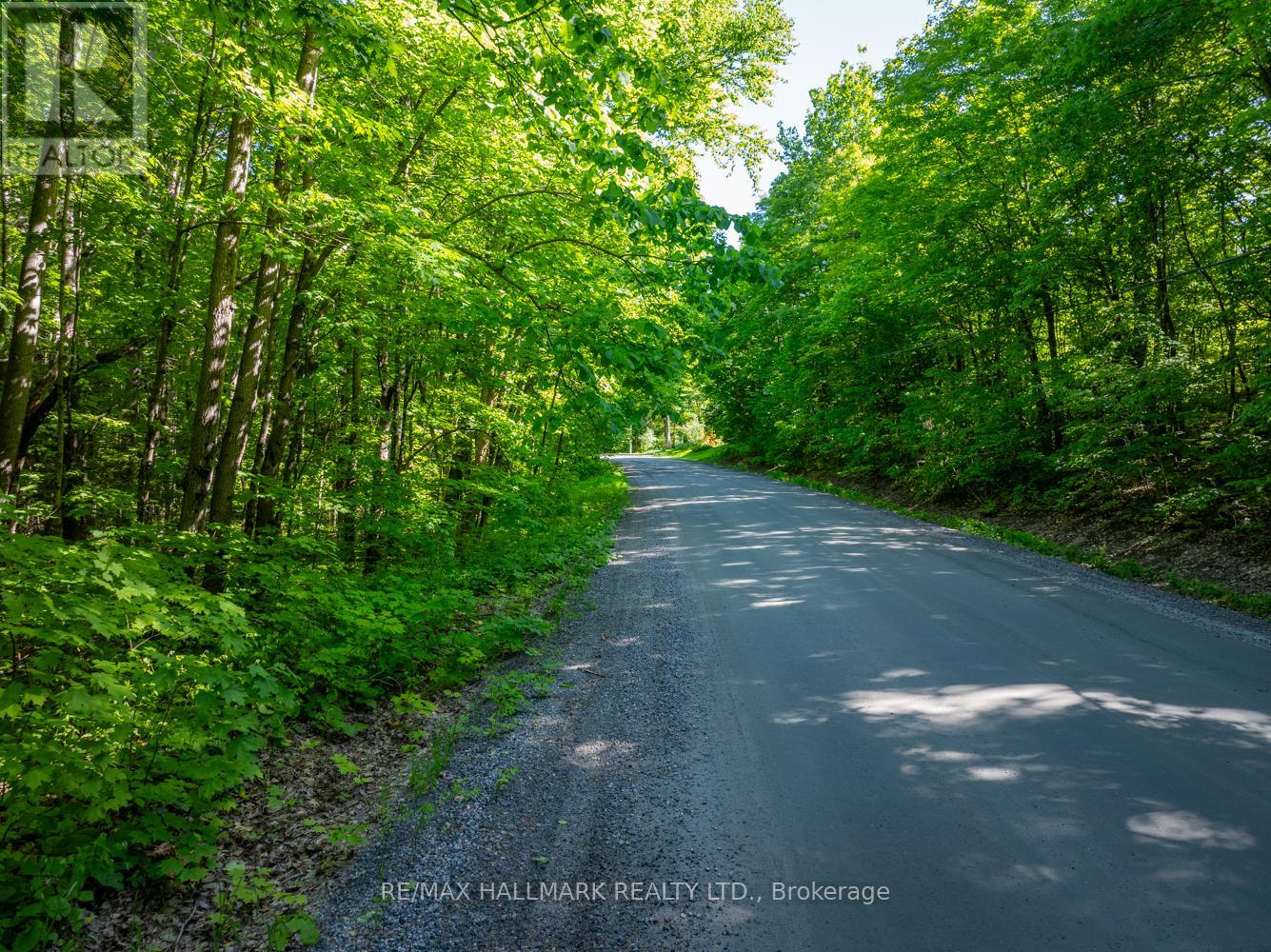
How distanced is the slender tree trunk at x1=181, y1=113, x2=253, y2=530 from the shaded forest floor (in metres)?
11.6

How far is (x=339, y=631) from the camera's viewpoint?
4.71 m

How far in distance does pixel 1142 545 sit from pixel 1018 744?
24.8 feet

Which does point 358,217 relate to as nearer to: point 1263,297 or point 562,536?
point 562,536

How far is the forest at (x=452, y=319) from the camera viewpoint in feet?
10.1

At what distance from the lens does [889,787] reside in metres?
3.26

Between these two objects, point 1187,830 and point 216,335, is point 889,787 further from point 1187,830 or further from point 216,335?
point 216,335

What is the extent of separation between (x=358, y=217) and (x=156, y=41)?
354 centimetres

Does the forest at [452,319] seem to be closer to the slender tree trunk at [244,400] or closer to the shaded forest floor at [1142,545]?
the slender tree trunk at [244,400]

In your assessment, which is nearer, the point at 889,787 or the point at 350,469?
the point at 889,787

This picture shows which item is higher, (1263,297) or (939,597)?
(1263,297)

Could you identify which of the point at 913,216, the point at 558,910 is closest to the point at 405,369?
the point at 558,910

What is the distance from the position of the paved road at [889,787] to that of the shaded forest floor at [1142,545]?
131 centimetres

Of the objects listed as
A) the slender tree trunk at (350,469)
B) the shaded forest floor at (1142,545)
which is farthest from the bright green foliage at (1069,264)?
the slender tree trunk at (350,469)

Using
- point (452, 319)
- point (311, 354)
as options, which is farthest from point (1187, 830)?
point (311, 354)
